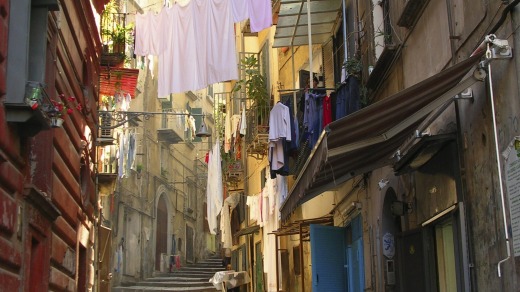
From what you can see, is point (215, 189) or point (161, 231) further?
point (161, 231)

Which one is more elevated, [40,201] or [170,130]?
[170,130]

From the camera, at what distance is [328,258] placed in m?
15.1

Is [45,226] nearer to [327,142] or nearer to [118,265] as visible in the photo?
[327,142]

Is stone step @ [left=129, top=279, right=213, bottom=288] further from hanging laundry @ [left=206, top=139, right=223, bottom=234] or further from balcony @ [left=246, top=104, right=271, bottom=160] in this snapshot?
balcony @ [left=246, top=104, right=271, bottom=160]

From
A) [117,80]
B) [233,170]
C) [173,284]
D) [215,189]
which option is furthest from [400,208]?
[233,170]

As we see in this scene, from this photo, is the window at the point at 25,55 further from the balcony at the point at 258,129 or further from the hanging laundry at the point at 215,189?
the hanging laundry at the point at 215,189

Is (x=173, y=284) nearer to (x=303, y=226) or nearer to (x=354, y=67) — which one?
(x=303, y=226)

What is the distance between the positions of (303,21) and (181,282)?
52.4 ft

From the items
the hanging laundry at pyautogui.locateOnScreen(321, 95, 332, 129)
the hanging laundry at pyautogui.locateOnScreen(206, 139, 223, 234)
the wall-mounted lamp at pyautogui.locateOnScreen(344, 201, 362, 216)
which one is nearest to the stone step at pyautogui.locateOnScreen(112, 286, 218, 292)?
the hanging laundry at pyautogui.locateOnScreen(206, 139, 223, 234)

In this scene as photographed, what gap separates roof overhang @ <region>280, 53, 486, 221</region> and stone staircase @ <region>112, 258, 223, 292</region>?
1790 cm

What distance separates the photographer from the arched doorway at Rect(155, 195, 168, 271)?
35.0m

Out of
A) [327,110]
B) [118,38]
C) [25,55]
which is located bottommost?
[25,55]

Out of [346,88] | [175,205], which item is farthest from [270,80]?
[175,205]

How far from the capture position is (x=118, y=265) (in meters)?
28.4
